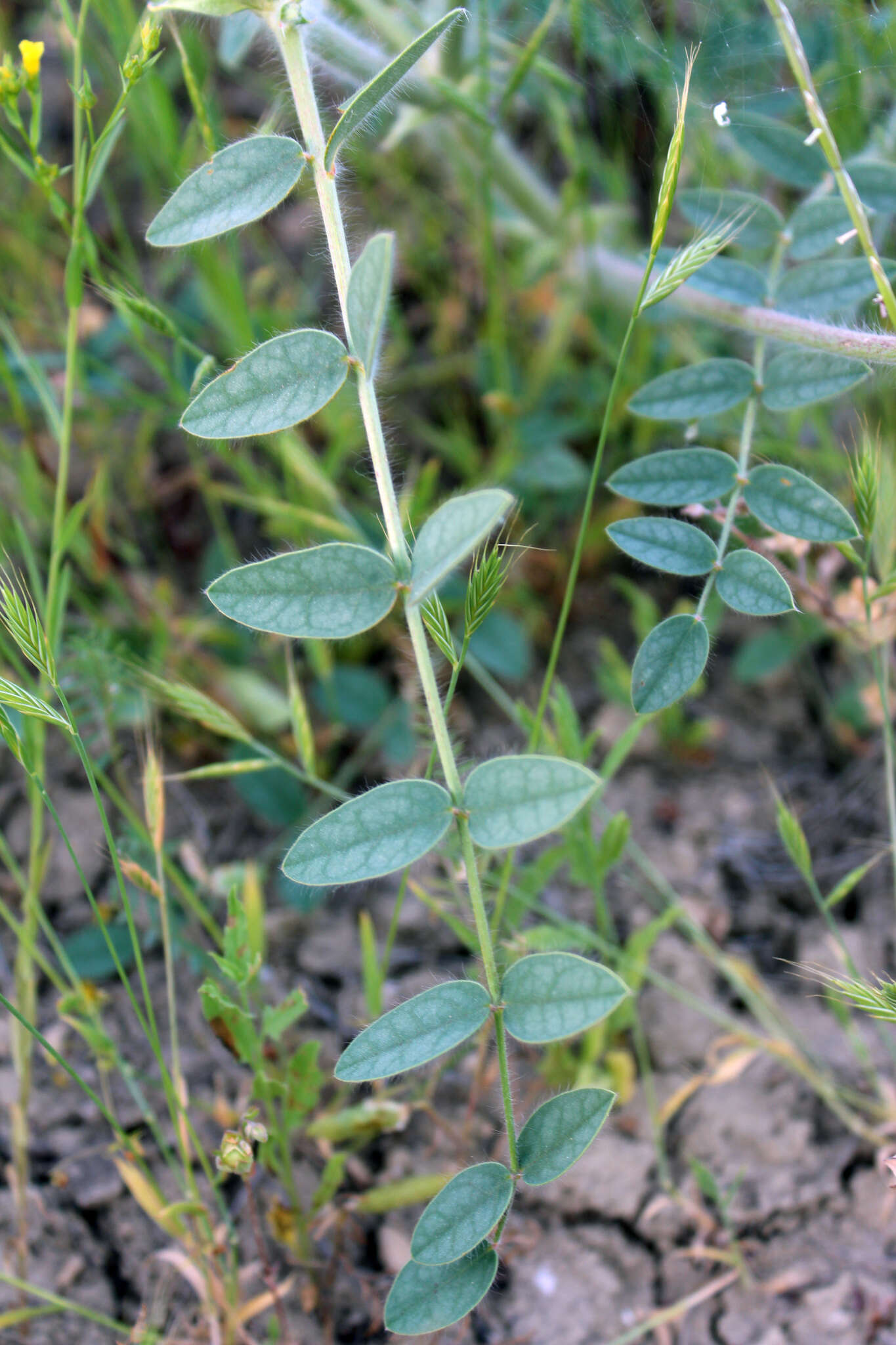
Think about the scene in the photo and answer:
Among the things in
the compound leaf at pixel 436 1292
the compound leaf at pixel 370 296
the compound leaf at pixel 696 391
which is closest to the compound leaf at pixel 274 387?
the compound leaf at pixel 370 296

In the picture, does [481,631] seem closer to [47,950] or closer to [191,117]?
[47,950]

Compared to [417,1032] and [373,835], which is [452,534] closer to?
[373,835]

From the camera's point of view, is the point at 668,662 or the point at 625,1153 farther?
the point at 625,1153

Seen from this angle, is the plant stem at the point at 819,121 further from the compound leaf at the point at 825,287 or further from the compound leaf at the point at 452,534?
the compound leaf at the point at 452,534

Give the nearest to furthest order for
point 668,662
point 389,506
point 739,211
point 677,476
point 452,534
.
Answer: point 452,534 → point 389,506 → point 668,662 → point 677,476 → point 739,211

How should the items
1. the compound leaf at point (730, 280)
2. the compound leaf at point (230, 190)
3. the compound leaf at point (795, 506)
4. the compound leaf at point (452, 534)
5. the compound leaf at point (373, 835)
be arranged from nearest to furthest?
the compound leaf at point (452, 534), the compound leaf at point (373, 835), the compound leaf at point (230, 190), the compound leaf at point (795, 506), the compound leaf at point (730, 280)

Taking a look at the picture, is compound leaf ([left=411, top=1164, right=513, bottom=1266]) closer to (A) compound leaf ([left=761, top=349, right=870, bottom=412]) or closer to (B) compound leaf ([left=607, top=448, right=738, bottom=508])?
(B) compound leaf ([left=607, top=448, right=738, bottom=508])

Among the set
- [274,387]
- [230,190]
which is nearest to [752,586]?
[274,387]
